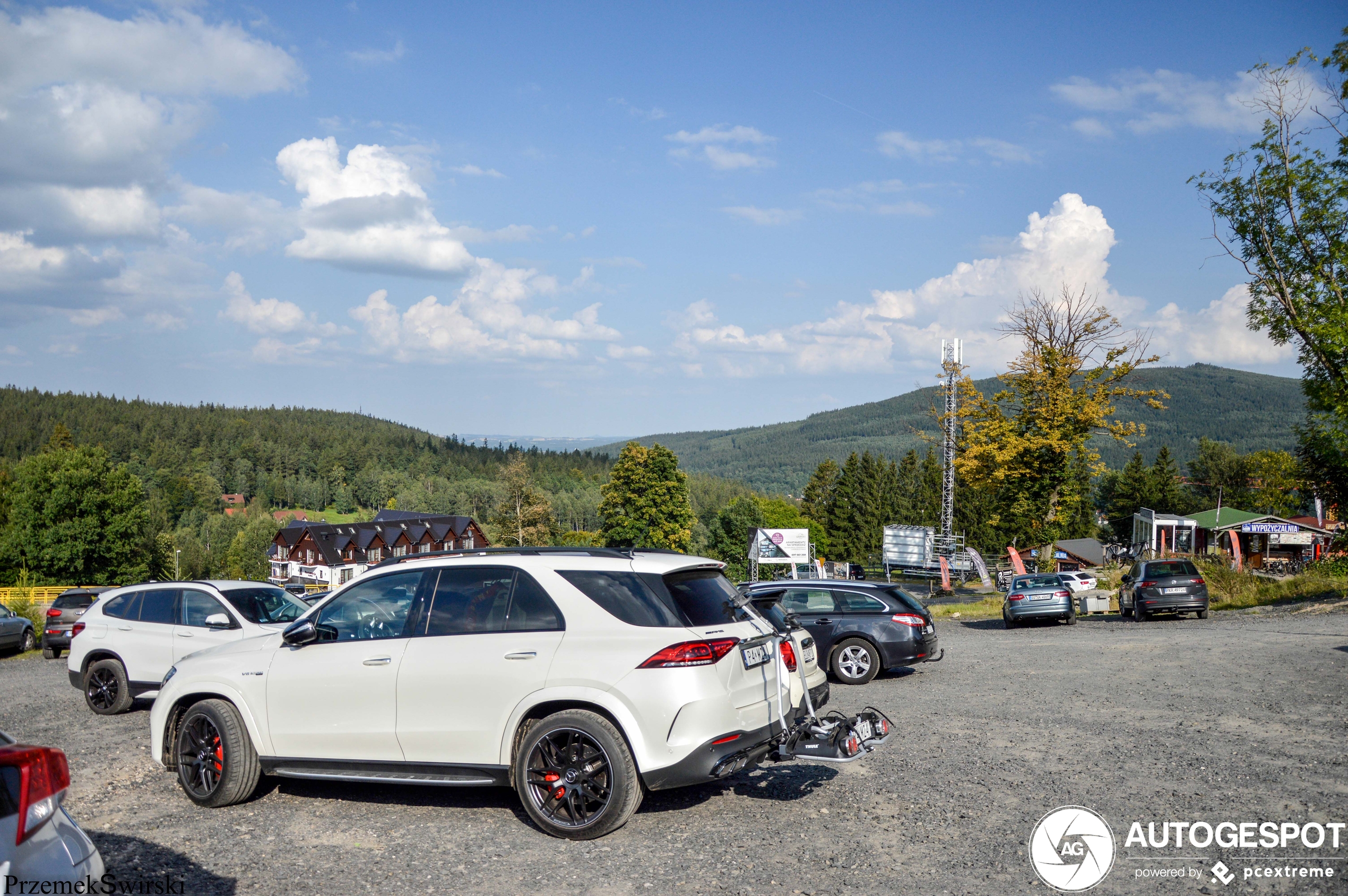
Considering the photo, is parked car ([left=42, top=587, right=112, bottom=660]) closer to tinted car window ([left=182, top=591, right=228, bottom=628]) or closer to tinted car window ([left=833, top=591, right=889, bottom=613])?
tinted car window ([left=182, top=591, right=228, bottom=628])

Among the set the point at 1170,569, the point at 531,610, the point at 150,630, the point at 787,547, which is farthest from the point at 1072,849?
the point at 787,547

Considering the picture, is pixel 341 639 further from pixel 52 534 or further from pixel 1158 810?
pixel 52 534

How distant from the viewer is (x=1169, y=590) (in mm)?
22047

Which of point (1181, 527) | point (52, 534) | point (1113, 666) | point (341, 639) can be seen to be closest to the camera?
point (341, 639)

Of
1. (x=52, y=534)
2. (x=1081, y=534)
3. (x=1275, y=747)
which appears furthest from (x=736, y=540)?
(x=1275, y=747)

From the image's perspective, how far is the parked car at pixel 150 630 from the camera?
421 inches

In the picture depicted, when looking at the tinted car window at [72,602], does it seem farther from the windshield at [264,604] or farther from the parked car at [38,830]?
the parked car at [38,830]

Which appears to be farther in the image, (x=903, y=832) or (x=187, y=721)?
(x=187, y=721)

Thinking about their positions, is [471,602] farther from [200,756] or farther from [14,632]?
[14,632]

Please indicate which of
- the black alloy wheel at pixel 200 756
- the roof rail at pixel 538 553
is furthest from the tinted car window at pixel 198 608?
the roof rail at pixel 538 553

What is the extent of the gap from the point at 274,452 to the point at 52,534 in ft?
355

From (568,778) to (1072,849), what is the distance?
3.21m

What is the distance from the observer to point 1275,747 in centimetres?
775
